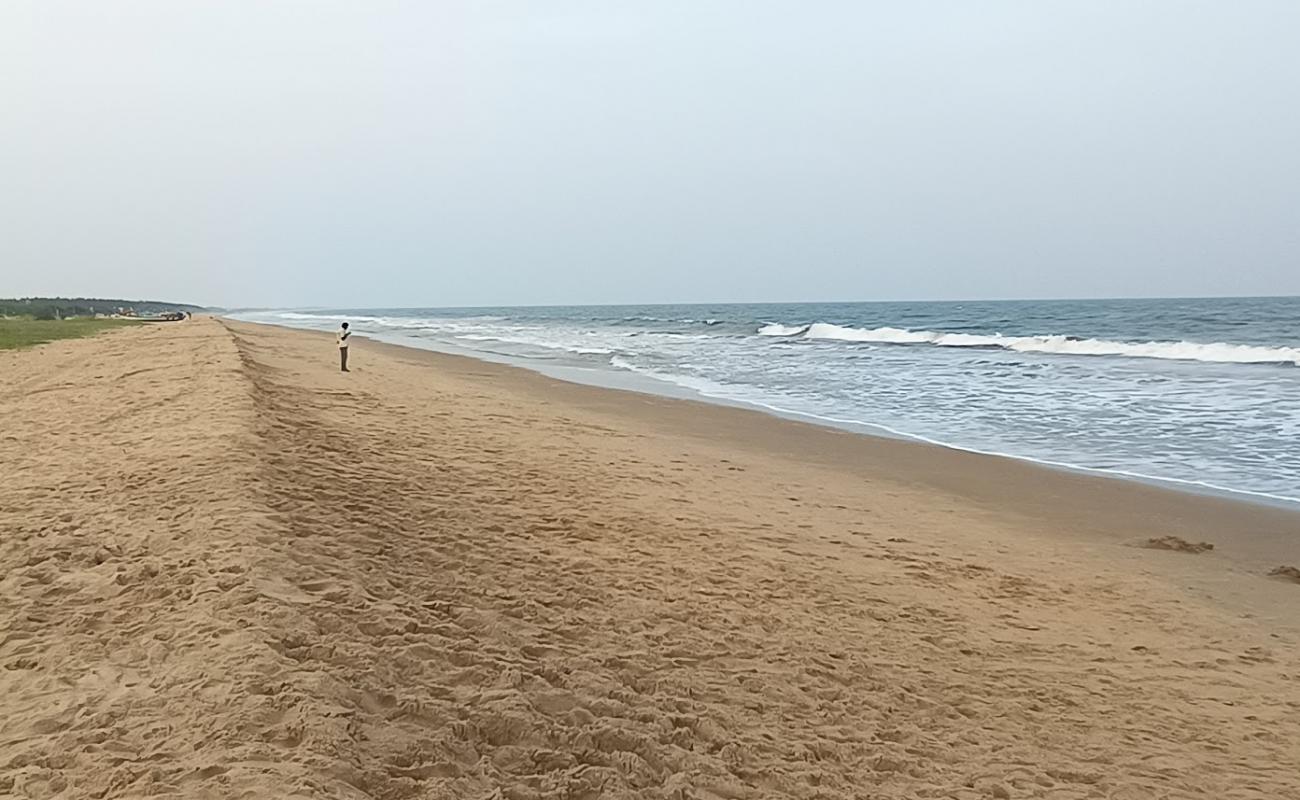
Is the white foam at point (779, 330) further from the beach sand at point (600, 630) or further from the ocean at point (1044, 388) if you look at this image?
the beach sand at point (600, 630)

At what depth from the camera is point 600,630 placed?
5156 millimetres

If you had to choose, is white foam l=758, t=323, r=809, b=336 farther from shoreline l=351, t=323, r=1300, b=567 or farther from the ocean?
shoreline l=351, t=323, r=1300, b=567

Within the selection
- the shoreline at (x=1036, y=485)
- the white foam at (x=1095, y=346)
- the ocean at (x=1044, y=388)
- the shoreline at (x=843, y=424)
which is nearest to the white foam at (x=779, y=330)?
the white foam at (x=1095, y=346)

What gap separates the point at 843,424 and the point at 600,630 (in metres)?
10.4

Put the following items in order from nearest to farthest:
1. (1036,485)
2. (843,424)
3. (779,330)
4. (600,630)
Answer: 1. (600,630)
2. (1036,485)
3. (843,424)
4. (779,330)

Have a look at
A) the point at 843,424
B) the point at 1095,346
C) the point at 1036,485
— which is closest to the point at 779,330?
the point at 1095,346

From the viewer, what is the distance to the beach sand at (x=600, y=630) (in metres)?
3.61

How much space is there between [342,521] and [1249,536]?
7.72m

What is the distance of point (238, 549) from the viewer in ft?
17.5

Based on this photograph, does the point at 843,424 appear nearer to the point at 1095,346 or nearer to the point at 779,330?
the point at 1095,346

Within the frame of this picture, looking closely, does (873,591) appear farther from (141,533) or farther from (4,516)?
(4,516)

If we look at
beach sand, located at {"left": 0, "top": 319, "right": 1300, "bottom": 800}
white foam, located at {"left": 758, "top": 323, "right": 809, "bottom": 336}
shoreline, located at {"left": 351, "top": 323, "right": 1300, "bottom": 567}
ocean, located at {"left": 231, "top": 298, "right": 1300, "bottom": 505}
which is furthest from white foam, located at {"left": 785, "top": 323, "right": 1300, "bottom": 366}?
beach sand, located at {"left": 0, "top": 319, "right": 1300, "bottom": 800}

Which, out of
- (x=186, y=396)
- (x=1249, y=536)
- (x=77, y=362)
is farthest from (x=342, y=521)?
(x=77, y=362)

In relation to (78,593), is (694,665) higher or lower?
Answer: lower
